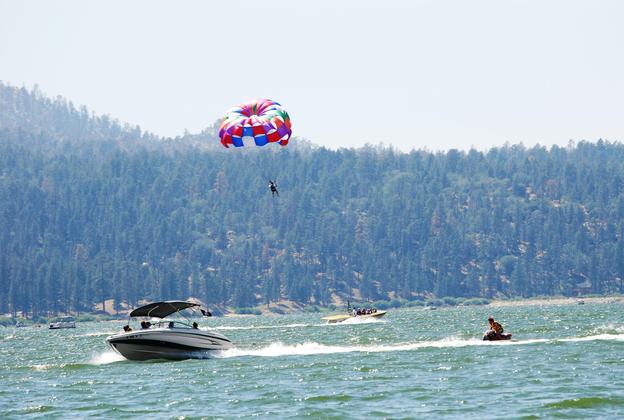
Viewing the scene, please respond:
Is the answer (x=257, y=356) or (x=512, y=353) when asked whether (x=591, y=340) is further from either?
(x=257, y=356)

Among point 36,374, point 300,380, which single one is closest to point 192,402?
point 300,380

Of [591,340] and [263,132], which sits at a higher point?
[263,132]

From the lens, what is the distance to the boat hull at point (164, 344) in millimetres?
57031

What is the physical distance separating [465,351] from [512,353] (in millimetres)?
3066

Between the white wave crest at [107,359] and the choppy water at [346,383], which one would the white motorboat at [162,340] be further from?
the white wave crest at [107,359]

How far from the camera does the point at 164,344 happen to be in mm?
57125

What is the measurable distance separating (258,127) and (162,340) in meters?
15.3

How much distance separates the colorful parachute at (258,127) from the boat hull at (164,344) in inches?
499

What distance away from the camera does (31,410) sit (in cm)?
3981

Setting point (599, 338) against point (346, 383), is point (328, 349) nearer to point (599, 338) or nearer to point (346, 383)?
point (599, 338)

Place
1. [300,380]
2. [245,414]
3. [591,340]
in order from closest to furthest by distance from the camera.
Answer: [245,414] < [300,380] < [591,340]

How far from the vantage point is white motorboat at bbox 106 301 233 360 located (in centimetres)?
5703

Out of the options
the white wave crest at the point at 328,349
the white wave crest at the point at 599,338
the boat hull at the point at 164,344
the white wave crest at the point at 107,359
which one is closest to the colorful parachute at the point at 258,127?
the white wave crest at the point at 328,349

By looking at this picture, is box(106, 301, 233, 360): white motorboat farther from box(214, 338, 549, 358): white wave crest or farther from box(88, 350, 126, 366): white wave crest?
box(88, 350, 126, 366): white wave crest
